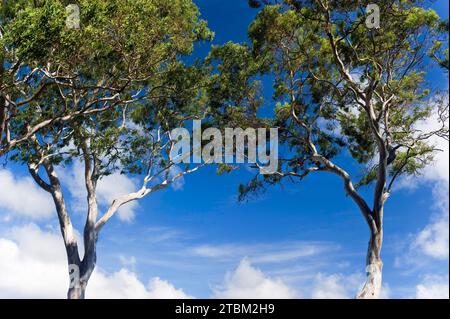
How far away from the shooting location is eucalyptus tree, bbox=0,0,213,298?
1127 cm

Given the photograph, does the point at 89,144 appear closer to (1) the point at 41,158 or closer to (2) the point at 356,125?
(1) the point at 41,158

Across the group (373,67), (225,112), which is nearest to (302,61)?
(373,67)

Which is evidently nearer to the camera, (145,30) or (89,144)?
(145,30)

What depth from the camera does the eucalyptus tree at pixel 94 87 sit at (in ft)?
37.0

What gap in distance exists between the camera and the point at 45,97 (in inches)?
640

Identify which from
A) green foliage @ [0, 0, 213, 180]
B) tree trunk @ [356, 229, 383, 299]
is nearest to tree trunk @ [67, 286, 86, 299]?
green foliage @ [0, 0, 213, 180]

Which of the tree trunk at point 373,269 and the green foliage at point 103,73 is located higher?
the green foliage at point 103,73

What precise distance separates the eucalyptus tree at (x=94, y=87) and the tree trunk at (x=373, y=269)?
27.7ft

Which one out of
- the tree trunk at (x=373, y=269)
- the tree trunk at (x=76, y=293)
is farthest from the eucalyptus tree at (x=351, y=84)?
the tree trunk at (x=76, y=293)

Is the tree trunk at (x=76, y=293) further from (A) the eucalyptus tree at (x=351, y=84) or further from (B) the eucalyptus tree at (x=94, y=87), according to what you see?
A: (A) the eucalyptus tree at (x=351, y=84)

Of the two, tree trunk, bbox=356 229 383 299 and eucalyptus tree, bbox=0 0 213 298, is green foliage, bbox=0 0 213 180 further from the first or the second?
tree trunk, bbox=356 229 383 299

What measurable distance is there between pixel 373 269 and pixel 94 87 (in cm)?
954

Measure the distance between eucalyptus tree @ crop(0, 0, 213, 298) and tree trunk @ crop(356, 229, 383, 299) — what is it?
27.7ft
